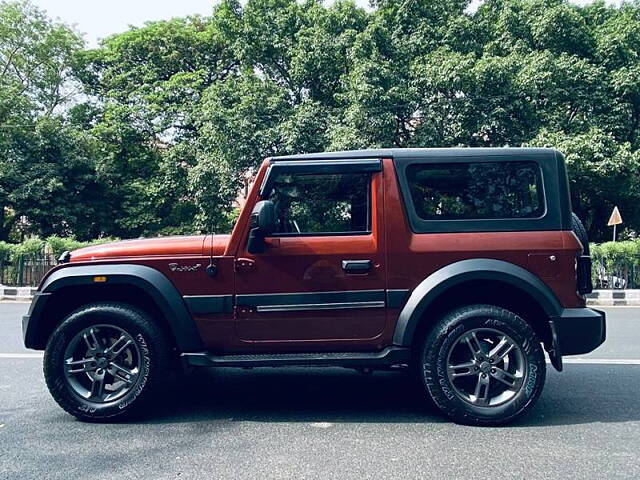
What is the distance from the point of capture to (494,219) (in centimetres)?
413

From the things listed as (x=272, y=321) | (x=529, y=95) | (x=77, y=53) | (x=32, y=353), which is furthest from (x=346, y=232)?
(x=77, y=53)

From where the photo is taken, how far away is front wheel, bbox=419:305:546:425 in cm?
397

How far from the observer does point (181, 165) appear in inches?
1029

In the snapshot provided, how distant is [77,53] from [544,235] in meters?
31.4

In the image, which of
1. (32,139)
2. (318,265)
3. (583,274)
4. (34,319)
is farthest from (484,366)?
(32,139)

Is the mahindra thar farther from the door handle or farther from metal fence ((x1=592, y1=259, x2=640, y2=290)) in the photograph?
metal fence ((x1=592, y1=259, x2=640, y2=290))

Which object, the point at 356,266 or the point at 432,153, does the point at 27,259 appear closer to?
the point at 356,266

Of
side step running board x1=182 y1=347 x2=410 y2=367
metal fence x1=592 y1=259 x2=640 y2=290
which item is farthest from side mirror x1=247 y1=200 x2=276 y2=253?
metal fence x1=592 y1=259 x2=640 y2=290

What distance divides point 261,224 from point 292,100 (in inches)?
785

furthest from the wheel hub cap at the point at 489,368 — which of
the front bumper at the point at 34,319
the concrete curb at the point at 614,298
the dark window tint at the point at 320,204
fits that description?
the concrete curb at the point at 614,298

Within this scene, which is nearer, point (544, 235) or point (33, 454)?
point (33, 454)

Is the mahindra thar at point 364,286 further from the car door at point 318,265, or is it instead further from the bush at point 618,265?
the bush at point 618,265

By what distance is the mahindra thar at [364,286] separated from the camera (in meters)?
4.01

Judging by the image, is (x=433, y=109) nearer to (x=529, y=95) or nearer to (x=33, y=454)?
(x=529, y=95)
